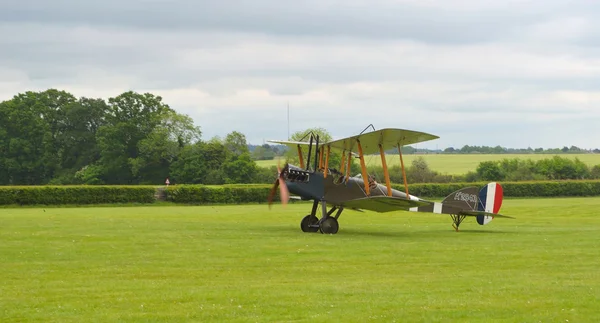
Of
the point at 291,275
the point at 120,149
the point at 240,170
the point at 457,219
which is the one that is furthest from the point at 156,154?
the point at 291,275

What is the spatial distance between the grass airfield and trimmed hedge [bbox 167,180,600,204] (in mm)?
27493

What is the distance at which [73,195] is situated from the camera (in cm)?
5134

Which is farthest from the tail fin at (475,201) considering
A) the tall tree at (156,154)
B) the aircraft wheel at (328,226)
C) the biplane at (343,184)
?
the tall tree at (156,154)

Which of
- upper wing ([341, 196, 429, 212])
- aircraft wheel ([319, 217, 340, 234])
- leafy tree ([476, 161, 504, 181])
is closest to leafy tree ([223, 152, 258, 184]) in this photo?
leafy tree ([476, 161, 504, 181])

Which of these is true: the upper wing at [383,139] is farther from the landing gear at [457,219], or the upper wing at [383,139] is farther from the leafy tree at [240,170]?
the leafy tree at [240,170]

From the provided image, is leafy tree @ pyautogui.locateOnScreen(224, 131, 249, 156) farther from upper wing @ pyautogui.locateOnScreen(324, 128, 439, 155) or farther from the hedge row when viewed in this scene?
upper wing @ pyautogui.locateOnScreen(324, 128, 439, 155)

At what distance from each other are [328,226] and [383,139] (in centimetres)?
342

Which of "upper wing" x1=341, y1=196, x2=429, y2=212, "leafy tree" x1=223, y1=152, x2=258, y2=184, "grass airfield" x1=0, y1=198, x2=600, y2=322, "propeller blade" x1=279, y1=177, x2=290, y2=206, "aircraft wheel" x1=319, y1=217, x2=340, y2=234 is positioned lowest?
"grass airfield" x1=0, y1=198, x2=600, y2=322

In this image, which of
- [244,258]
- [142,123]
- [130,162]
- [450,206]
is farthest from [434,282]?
[142,123]

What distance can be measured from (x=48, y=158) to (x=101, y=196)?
43453mm

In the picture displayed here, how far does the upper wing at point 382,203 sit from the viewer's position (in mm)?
24566

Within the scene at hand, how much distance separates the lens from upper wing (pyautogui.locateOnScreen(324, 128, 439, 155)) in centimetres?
2374

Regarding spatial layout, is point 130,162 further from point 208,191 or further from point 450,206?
point 450,206

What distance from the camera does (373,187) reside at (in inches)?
1033
